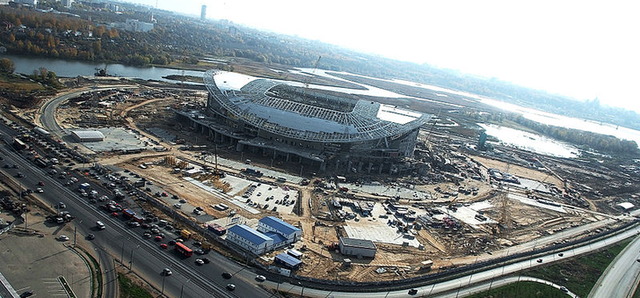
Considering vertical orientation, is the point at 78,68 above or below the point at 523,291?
above

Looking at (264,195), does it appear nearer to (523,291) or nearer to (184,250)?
(184,250)

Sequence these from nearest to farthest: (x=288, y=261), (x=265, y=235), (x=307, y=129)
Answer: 1. (x=288, y=261)
2. (x=265, y=235)
3. (x=307, y=129)

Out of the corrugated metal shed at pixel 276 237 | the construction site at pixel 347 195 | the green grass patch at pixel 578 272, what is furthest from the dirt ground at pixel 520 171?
the corrugated metal shed at pixel 276 237

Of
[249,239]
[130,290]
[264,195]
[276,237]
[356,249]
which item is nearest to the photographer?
[130,290]

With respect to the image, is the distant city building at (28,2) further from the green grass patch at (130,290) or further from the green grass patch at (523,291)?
the green grass patch at (523,291)

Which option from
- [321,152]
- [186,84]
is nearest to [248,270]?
[321,152]

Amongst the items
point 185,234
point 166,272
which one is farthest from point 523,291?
point 166,272
